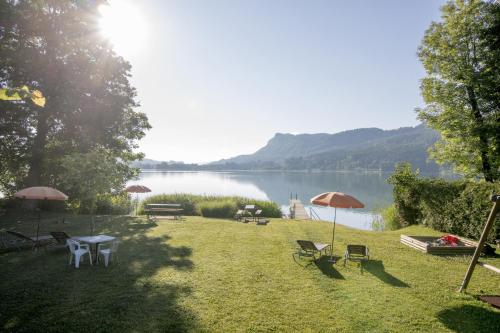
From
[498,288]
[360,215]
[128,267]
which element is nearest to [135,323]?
[128,267]

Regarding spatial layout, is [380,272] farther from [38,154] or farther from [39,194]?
[38,154]

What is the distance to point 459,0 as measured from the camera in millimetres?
20297

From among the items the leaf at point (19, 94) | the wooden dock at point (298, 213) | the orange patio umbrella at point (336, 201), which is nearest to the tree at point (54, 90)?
the orange patio umbrella at point (336, 201)

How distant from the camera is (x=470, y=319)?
7016mm

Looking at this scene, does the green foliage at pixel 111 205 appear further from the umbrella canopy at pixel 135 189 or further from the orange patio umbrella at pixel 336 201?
A: the orange patio umbrella at pixel 336 201

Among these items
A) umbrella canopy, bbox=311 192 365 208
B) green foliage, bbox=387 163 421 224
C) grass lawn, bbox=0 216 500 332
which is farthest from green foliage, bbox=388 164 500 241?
umbrella canopy, bbox=311 192 365 208

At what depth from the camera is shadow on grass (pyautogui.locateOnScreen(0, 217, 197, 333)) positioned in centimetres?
647

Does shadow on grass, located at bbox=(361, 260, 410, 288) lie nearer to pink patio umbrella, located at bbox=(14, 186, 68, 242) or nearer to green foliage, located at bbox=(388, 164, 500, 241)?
green foliage, located at bbox=(388, 164, 500, 241)

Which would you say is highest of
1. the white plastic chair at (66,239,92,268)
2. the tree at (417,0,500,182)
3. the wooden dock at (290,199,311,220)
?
the tree at (417,0,500,182)

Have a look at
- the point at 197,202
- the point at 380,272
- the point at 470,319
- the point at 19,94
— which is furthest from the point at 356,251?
the point at 197,202

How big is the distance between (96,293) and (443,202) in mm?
18713

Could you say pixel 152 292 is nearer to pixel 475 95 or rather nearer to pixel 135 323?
pixel 135 323

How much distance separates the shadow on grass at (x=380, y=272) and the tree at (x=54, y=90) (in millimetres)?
17963

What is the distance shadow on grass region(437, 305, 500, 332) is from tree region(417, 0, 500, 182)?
14.2 m
